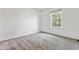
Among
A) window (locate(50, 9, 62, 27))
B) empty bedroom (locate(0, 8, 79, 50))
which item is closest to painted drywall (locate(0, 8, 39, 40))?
empty bedroom (locate(0, 8, 79, 50))

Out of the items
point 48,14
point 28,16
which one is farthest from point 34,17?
point 48,14

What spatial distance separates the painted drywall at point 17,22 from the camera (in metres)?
1.29

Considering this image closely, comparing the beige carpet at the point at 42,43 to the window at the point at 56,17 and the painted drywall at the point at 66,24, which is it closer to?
the painted drywall at the point at 66,24

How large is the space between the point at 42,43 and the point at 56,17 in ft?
1.73

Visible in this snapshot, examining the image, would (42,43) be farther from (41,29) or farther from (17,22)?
Result: (17,22)

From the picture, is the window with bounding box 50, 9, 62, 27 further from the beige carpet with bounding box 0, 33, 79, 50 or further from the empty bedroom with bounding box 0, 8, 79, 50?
the beige carpet with bounding box 0, 33, 79, 50

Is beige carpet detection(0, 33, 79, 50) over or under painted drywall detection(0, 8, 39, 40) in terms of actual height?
under

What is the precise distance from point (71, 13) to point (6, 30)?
3.82ft

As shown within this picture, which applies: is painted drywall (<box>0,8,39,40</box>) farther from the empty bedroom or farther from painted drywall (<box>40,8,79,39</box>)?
painted drywall (<box>40,8,79,39</box>)

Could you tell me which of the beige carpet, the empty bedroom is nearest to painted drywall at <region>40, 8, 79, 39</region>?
the empty bedroom

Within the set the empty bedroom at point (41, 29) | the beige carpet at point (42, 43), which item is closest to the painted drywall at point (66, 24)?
the empty bedroom at point (41, 29)

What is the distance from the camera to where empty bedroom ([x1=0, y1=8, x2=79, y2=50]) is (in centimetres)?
133
